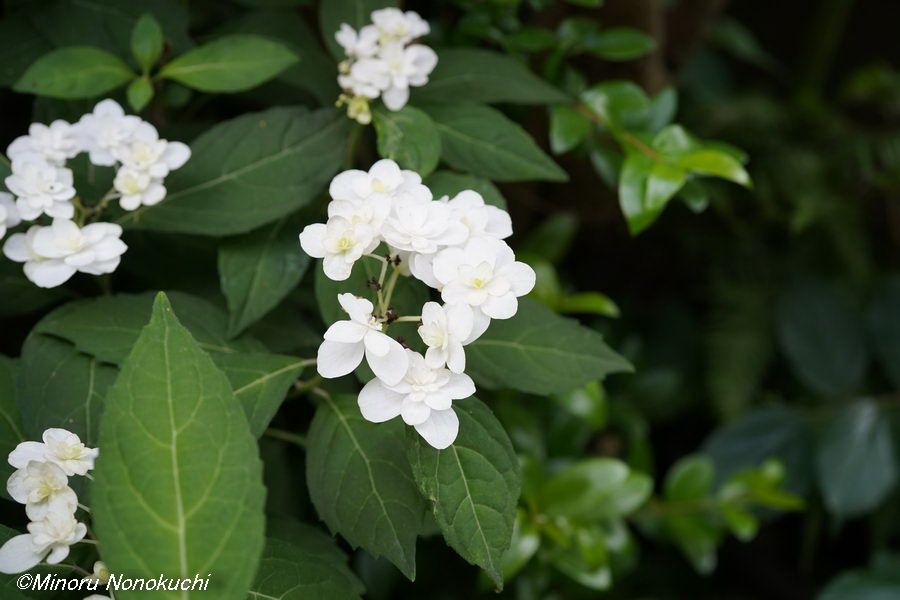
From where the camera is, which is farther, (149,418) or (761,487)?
(761,487)

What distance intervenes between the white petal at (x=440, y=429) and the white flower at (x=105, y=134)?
0.39 meters

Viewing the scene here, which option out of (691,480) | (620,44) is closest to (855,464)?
(691,480)

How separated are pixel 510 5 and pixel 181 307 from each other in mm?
551

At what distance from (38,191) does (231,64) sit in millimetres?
244

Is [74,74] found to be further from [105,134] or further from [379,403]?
[379,403]

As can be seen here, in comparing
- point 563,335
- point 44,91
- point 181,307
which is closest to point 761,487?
point 563,335

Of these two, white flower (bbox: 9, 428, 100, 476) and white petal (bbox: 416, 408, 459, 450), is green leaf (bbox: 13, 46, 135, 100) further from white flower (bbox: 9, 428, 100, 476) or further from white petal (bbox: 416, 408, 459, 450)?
white petal (bbox: 416, 408, 459, 450)

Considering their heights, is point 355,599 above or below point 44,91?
below

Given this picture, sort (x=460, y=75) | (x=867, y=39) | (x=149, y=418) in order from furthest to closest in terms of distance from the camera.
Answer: (x=867, y=39) → (x=460, y=75) → (x=149, y=418)

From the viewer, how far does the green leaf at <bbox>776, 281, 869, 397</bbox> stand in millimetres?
1552

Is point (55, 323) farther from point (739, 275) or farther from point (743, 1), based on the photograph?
point (743, 1)

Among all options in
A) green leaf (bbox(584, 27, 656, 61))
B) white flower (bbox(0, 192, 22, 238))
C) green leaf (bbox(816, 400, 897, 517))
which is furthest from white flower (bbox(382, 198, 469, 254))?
green leaf (bbox(816, 400, 897, 517))

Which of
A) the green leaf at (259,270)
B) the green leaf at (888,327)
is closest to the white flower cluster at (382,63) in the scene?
the green leaf at (259,270)

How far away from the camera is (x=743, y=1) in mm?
1987
